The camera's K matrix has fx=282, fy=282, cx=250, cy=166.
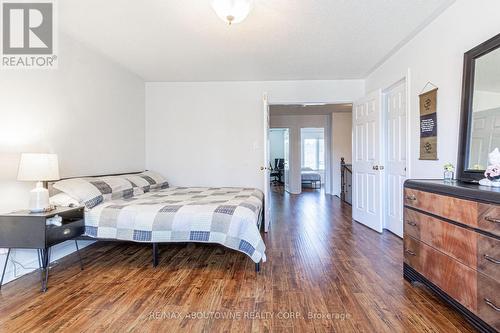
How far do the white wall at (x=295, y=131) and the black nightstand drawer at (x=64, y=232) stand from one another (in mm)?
6575

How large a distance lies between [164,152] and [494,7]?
447 cm

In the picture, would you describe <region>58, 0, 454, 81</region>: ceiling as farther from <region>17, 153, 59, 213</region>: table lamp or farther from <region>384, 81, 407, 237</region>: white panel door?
<region>17, 153, 59, 213</region>: table lamp

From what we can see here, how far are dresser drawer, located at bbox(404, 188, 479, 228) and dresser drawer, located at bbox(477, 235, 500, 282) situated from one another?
10 cm

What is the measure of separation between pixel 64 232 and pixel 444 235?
2910 mm

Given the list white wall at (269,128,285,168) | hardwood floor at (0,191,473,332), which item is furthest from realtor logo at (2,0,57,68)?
white wall at (269,128,285,168)

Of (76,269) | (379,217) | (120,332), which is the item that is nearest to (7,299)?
(76,269)

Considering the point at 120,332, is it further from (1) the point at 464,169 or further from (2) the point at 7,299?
Answer: (1) the point at 464,169

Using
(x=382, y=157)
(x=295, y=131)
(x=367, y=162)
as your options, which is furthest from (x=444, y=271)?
(x=295, y=131)

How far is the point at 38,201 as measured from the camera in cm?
233

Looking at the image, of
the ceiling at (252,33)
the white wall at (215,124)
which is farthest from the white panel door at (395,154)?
the white wall at (215,124)

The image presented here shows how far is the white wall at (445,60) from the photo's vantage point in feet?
7.39

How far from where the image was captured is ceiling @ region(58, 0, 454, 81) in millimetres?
2521

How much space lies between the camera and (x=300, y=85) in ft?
15.8

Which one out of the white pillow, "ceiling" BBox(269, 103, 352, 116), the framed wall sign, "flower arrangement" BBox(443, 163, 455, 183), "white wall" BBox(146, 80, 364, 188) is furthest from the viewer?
"ceiling" BBox(269, 103, 352, 116)
